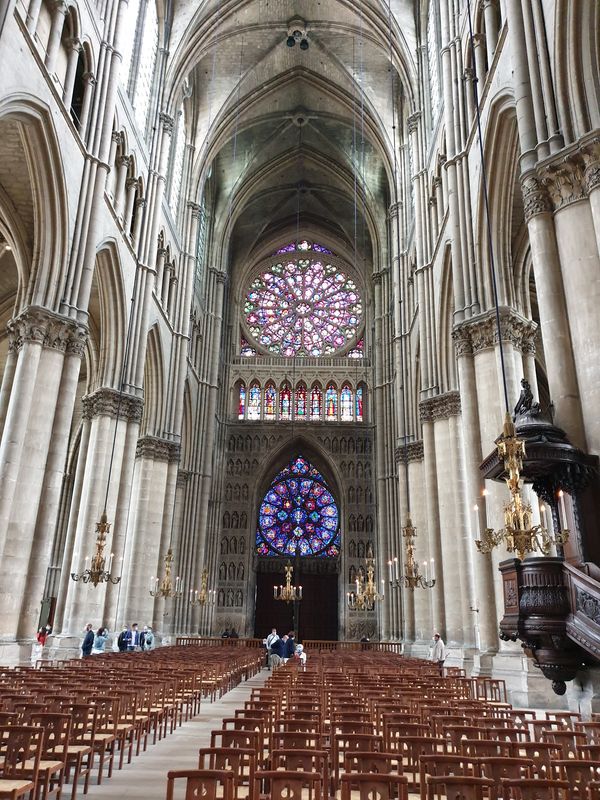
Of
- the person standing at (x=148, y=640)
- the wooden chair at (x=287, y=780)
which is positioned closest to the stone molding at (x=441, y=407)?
the person standing at (x=148, y=640)

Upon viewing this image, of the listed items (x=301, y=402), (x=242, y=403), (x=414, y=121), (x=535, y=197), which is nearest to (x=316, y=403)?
(x=301, y=402)

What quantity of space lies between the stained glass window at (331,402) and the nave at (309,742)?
27427mm

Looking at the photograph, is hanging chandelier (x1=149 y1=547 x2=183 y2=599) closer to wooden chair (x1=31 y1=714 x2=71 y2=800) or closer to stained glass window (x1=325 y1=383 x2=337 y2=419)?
stained glass window (x1=325 y1=383 x2=337 y2=419)

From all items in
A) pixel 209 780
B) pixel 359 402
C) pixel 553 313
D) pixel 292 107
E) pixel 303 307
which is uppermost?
pixel 292 107

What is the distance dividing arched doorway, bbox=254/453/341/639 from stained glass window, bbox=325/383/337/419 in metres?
4.24

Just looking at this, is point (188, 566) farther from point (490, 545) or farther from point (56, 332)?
point (490, 545)

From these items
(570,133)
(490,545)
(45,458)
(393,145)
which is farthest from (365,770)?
(393,145)

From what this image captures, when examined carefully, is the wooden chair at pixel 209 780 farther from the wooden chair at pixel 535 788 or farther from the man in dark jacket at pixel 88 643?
the man in dark jacket at pixel 88 643

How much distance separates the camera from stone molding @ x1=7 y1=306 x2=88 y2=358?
609 inches

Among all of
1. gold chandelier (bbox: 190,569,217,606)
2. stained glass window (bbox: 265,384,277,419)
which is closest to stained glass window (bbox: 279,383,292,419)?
stained glass window (bbox: 265,384,277,419)

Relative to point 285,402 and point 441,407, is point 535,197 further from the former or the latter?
point 285,402

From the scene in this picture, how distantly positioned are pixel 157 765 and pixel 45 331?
441 inches

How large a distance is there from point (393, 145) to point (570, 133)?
21784mm

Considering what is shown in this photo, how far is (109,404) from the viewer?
2130 centimetres
